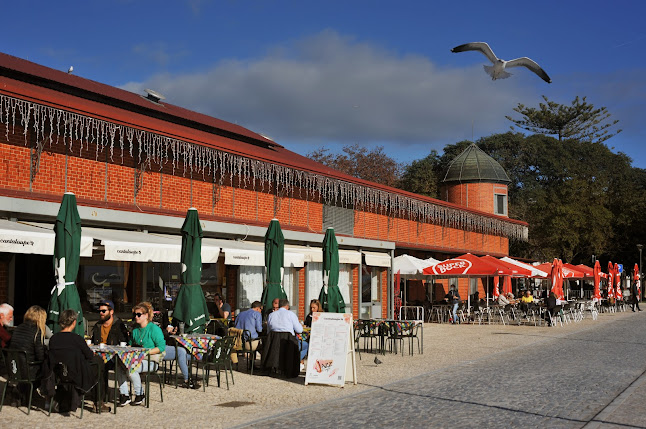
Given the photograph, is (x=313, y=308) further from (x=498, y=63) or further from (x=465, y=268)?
(x=465, y=268)

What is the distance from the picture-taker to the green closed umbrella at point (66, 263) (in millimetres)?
10094

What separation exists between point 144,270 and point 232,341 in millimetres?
6647

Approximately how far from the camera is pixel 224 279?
19.6 m

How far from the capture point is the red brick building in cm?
1438

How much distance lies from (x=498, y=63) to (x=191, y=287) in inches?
335

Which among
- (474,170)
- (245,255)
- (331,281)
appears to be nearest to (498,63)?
(331,281)

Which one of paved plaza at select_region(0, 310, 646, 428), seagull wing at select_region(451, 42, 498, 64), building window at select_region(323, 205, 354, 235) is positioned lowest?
paved plaza at select_region(0, 310, 646, 428)

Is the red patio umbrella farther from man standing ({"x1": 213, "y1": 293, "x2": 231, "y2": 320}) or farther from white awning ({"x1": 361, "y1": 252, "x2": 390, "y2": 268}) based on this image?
man standing ({"x1": 213, "y1": 293, "x2": 231, "y2": 320})

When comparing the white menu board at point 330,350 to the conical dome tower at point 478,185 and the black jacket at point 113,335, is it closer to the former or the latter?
the black jacket at point 113,335

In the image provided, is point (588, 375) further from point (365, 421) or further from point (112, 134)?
point (112, 134)

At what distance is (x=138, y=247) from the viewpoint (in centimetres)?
1320

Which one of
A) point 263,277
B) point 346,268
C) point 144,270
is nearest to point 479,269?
point 346,268

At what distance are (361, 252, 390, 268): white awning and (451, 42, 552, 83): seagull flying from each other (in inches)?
361

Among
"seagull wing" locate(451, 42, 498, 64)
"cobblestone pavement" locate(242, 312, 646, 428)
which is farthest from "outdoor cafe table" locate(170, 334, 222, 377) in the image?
"seagull wing" locate(451, 42, 498, 64)
